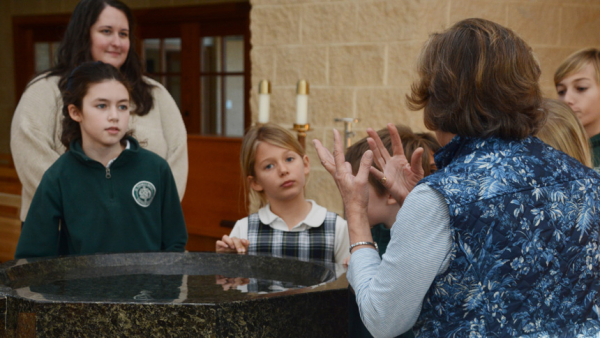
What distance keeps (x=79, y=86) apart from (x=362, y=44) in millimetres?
1879

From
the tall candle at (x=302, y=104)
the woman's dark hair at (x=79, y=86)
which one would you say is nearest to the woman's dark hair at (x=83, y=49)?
the woman's dark hair at (x=79, y=86)

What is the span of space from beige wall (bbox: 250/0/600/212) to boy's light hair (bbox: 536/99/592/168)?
155 centimetres

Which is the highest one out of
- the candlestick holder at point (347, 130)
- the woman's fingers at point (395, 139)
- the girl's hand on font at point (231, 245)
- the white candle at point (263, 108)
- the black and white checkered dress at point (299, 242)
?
the woman's fingers at point (395, 139)

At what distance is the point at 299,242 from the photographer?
228cm

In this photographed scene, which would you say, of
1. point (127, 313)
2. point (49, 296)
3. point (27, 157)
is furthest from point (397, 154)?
point (27, 157)

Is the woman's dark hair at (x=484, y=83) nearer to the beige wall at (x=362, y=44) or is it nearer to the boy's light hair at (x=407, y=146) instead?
the boy's light hair at (x=407, y=146)

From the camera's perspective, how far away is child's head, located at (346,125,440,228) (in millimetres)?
1672

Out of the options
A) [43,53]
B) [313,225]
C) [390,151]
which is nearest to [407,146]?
[390,151]

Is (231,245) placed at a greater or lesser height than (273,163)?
lesser

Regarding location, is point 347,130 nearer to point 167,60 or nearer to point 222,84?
point 222,84

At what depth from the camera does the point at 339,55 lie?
12.2 ft

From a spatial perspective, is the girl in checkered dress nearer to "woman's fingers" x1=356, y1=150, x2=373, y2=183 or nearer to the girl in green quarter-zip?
the girl in green quarter-zip

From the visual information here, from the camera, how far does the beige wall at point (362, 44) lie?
3492 millimetres

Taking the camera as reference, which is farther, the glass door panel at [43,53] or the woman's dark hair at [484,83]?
the glass door panel at [43,53]
